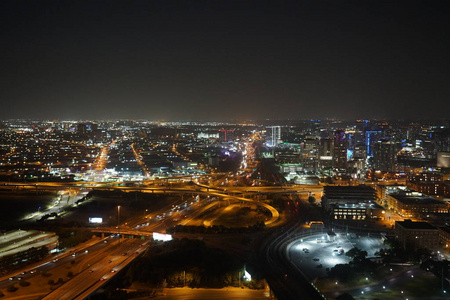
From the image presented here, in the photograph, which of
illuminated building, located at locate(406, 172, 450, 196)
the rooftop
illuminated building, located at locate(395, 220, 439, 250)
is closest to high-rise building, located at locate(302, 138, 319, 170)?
illuminated building, located at locate(406, 172, 450, 196)

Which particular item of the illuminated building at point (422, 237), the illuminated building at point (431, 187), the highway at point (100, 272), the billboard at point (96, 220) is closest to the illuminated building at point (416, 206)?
the illuminated building at point (431, 187)

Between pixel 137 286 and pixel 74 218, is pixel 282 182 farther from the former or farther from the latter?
pixel 137 286

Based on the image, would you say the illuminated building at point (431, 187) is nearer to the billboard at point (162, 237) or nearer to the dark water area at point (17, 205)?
the billboard at point (162, 237)

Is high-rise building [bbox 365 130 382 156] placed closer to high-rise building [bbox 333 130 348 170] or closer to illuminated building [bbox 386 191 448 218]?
high-rise building [bbox 333 130 348 170]

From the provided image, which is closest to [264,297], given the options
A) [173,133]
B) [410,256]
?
[410,256]

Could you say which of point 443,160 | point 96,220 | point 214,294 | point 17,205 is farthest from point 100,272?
point 443,160

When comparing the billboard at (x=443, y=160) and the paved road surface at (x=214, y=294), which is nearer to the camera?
the paved road surface at (x=214, y=294)

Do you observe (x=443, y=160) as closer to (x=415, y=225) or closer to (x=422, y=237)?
(x=415, y=225)

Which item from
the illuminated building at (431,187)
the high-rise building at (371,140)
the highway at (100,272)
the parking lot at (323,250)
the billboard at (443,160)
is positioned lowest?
the parking lot at (323,250)
